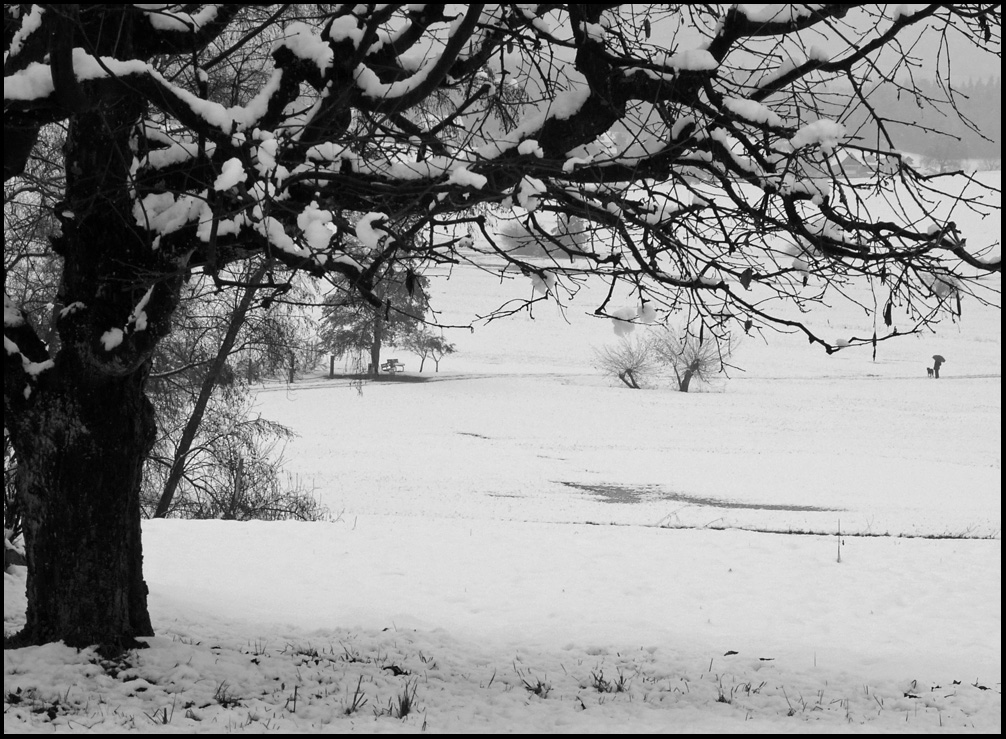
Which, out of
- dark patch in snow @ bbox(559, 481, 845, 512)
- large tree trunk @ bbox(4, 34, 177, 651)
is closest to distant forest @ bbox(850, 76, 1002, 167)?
large tree trunk @ bbox(4, 34, 177, 651)

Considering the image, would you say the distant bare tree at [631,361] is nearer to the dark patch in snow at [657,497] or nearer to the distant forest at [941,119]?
the dark patch in snow at [657,497]

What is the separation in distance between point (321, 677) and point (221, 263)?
257 cm

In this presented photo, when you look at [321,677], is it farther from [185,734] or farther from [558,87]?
[558,87]

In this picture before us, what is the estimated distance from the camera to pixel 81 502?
16.7 ft

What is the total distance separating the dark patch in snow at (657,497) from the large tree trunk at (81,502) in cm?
1487

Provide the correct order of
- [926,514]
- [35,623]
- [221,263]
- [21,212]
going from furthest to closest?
[926,514] < [21,212] < [35,623] < [221,263]

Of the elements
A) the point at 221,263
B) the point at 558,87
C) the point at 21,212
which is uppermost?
the point at 21,212

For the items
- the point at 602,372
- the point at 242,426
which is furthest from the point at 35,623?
the point at 602,372

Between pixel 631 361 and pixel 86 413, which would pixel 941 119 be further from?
pixel 631 361

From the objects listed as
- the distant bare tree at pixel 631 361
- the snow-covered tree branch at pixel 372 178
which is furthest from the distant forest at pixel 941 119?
the distant bare tree at pixel 631 361

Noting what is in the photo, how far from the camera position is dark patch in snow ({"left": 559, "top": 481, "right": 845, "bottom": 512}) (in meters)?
18.9

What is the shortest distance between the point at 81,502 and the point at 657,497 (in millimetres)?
16300

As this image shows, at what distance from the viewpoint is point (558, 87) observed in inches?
246

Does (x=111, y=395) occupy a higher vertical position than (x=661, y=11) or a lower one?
lower
